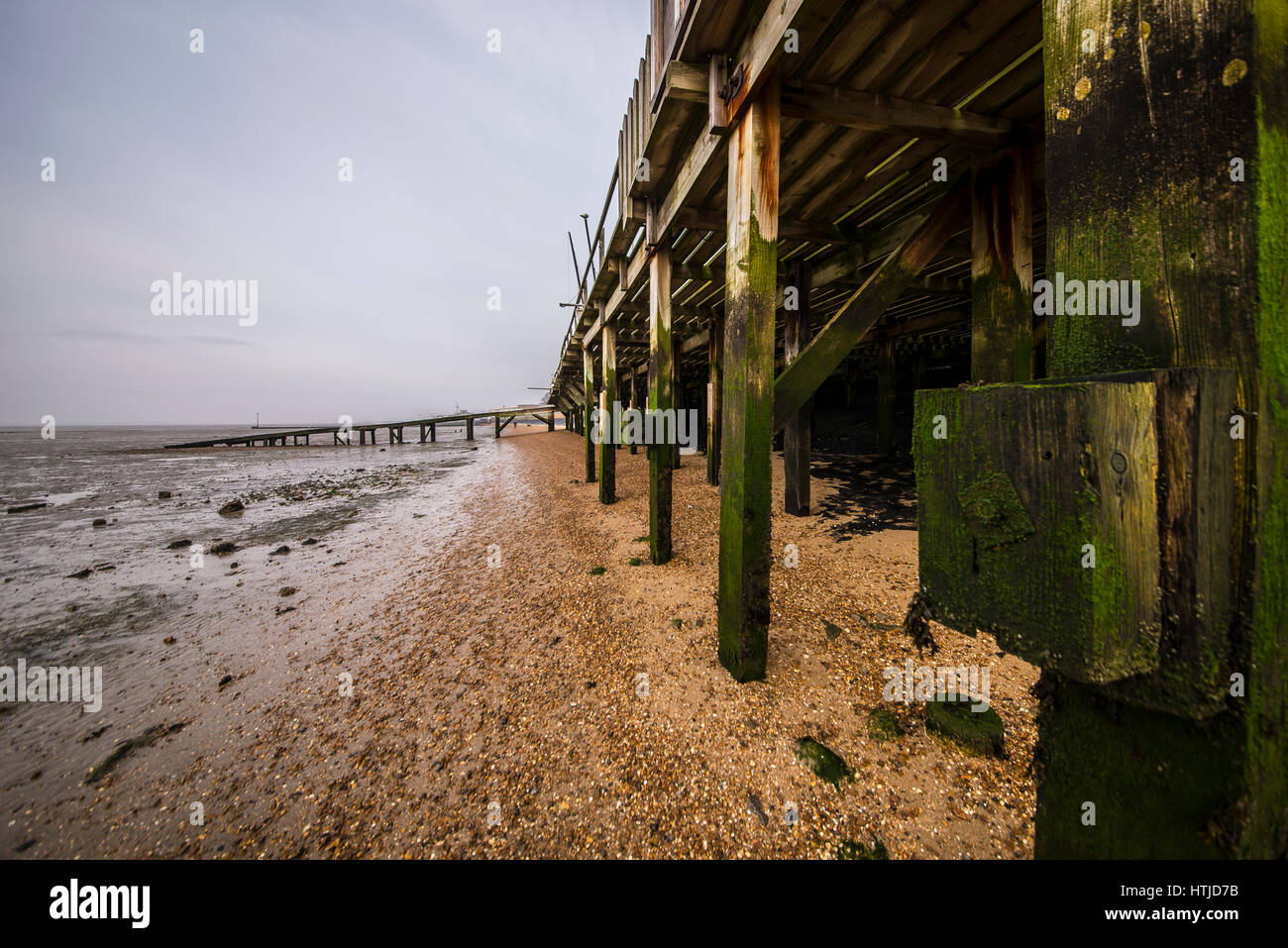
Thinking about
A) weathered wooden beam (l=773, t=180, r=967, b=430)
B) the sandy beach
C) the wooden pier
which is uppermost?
weathered wooden beam (l=773, t=180, r=967, b=430)

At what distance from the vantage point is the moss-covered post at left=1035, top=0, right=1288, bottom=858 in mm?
811

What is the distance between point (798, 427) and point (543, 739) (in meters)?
5.90

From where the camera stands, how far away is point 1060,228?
1.07 metres

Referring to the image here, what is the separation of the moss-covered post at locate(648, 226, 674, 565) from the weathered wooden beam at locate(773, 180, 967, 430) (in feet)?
8.02

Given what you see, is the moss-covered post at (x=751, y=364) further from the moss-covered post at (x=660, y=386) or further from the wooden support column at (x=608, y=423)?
the wooden support column at (x=608, y=423)

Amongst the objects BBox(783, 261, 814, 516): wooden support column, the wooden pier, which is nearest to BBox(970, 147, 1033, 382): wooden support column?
BBox(783, 261, 814, 516): wooden support column

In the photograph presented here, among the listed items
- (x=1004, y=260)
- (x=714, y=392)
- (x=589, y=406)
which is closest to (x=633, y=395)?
(x=589, y=406)

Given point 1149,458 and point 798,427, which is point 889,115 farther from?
point 798,427

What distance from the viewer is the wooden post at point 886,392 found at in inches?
484

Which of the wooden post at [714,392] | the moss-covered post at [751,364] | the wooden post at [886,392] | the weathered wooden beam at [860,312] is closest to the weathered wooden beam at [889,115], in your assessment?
the moss-covered post at [751,364]

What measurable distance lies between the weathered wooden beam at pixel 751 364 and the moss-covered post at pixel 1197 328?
1.86 m

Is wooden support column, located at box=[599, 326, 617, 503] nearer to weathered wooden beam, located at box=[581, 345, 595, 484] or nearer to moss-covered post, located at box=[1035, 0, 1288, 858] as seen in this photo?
weathered wooden beam, located at box=[581, 345, 595, 484]
